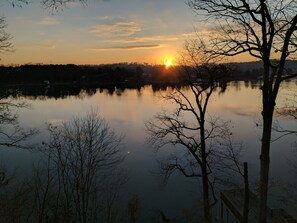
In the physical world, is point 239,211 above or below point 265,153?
below

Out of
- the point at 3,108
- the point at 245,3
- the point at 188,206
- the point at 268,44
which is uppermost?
the point at 245,3

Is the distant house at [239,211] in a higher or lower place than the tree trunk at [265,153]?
lower

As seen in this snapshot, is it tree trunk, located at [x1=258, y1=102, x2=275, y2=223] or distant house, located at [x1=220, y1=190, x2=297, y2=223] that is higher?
tree trunk, located at [x1=258, y1=102, x2=275, y2=223]

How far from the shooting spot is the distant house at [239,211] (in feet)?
49.2

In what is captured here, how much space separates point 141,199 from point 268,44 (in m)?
14.4

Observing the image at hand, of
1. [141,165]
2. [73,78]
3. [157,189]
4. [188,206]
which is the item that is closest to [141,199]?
[157,189]

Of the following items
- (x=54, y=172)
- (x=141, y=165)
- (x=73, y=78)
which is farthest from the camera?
(x=73, y=78)

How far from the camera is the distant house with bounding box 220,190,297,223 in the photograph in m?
15.0

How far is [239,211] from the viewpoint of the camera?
54.3 ft

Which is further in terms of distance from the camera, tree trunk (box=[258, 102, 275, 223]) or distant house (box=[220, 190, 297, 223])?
distant house (box=[220, 190, 297, 223])

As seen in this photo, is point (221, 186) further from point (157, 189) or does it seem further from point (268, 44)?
point (268, 44)

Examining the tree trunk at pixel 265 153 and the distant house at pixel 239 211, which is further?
the distant house at pixel 239 211

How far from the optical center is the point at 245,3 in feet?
20.0

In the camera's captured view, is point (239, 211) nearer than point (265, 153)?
No
